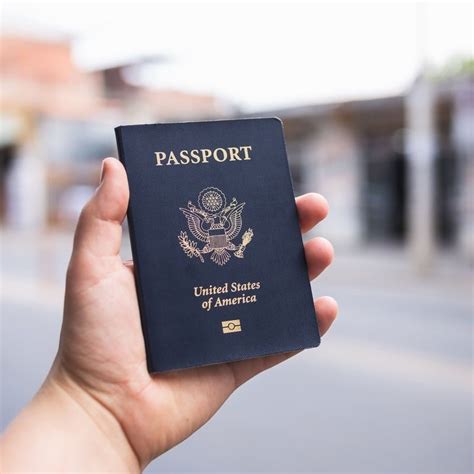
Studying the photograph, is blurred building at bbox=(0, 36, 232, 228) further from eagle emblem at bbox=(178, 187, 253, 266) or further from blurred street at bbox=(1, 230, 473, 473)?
eagle emblem at bbox=(178, 187, 253, 266)

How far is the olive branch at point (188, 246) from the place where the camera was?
1.58 meters

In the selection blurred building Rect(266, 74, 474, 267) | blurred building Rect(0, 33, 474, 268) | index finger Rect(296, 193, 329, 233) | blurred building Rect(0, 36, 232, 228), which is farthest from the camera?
blurred building Rect(0, 36, 232, 228)

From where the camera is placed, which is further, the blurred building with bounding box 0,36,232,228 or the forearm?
the blurred building with bounding box 0,36,232,228

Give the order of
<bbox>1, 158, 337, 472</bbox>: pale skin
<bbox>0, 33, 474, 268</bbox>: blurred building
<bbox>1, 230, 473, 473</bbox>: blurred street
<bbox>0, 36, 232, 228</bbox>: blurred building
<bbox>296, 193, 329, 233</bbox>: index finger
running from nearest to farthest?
1. <bbox>1, 158, 337, 472</bbox>: pale skin
2. <bbox>296, 193, 329, 233</bbox>: index finger
3. <bbox>1, 230, 473, 473</bbox>: blurred street
4. <bbox>0, 33, 474, 268</bbox>: blurred building
5. <bbox>0, 36, 232, 228</bbox>: blurred building

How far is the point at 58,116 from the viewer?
812 inches

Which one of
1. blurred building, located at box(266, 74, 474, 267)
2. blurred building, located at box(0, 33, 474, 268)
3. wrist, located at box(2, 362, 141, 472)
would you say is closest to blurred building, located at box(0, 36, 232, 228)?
blurred building, located at box(0, 33, 474, 268)

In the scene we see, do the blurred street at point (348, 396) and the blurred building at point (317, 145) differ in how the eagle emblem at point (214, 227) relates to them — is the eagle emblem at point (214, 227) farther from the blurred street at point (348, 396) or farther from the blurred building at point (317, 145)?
the blurred building at point (317, 145)

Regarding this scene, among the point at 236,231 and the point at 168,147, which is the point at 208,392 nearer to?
the point at 236,231

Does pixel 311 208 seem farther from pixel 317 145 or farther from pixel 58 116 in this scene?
pixel 58 116

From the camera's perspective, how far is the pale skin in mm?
1488

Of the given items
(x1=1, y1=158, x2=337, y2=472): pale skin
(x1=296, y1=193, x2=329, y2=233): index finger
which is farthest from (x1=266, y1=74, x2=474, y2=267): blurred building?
(x1=1, y1=158, x2=337, y2=472): pale skin

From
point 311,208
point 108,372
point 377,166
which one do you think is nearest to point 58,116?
point 377,166

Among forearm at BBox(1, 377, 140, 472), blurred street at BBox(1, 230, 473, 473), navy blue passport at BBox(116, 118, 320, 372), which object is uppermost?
navy blue passport at BBox(116, 118, 320, 372)

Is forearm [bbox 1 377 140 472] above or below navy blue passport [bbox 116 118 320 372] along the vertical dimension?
below
